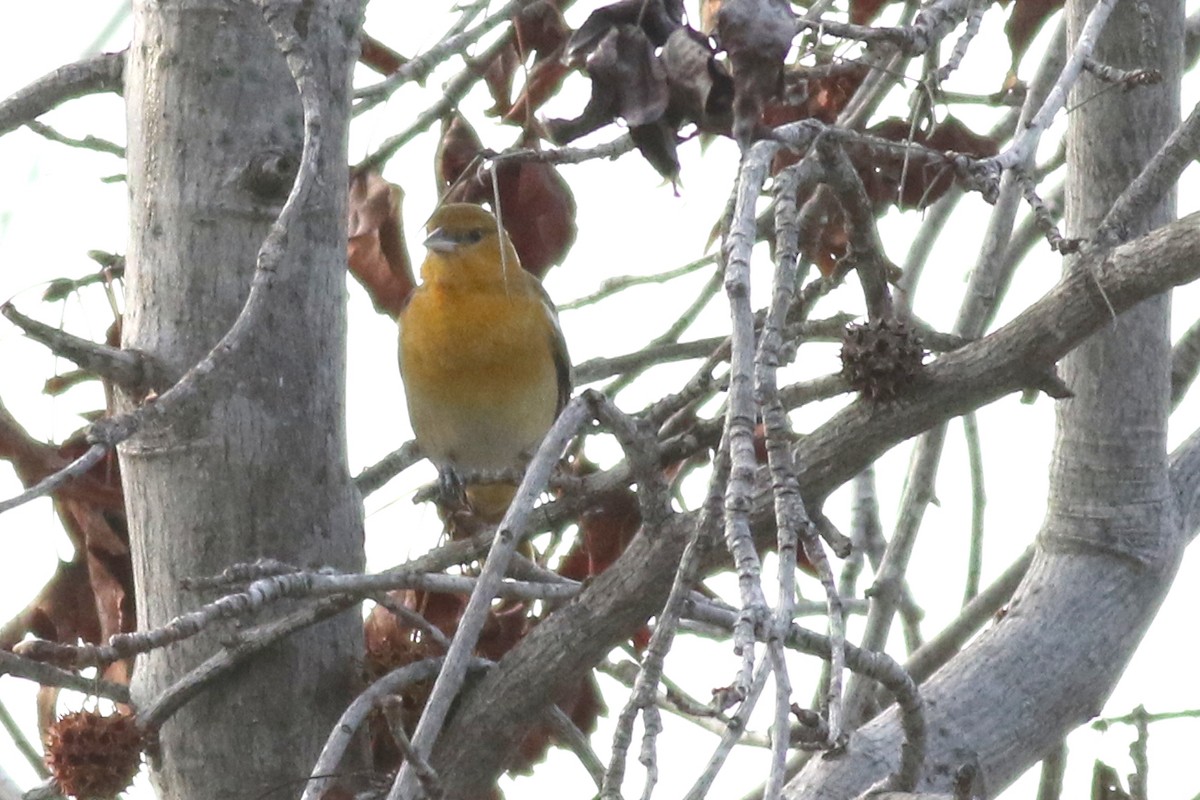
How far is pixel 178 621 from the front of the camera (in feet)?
7.08

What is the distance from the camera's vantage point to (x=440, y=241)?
16.6 ft

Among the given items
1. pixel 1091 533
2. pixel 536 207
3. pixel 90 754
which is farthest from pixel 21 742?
pixel 1091 533

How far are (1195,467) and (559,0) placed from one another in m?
1.62

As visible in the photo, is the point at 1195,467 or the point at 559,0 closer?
the point at 1195,467

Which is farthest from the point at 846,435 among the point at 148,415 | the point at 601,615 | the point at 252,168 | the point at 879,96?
the point at 879,96

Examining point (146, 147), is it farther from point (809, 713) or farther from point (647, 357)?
point (809, 713)

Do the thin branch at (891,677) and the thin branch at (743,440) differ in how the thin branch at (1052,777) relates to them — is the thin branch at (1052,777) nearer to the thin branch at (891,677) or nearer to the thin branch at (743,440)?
the thin branch at (891,677)

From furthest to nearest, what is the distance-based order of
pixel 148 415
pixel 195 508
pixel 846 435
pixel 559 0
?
pixel 559 0 < pixel 195 508 < pixel 846 435 < pixel 148 415

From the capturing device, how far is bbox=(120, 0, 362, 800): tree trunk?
9.25 feet

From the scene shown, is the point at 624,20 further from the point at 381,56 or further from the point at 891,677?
the point at 381,56

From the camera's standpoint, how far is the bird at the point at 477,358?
4941mm

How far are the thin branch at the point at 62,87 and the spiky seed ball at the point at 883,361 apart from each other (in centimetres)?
152

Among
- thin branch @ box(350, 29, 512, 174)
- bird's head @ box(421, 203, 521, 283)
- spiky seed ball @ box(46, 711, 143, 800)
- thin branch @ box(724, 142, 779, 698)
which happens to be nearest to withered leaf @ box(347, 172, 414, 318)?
thin branch @ box(350, 29, 512, 174)

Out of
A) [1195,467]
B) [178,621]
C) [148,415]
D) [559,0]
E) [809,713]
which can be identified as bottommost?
[809,713]
